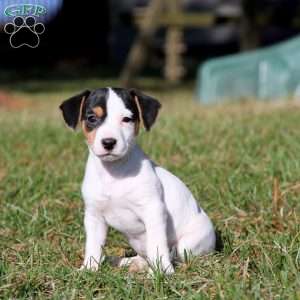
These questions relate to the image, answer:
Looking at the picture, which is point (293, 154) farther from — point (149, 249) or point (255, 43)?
point (255, 43)

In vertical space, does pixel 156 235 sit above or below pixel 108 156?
below

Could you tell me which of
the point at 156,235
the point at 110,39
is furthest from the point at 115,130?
the point at 110,39

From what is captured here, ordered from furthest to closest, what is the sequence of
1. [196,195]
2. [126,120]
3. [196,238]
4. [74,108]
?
[196,195] → [196,238] → [74,108] → [126,120]

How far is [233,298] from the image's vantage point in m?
3.47

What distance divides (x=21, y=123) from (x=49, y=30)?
67.9ft

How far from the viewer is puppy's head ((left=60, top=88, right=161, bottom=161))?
13.1 feet

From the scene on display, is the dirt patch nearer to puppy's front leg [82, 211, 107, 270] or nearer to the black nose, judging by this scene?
puppy's front leg [82, 211, 107, 270]

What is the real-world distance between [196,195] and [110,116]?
1.87 meters

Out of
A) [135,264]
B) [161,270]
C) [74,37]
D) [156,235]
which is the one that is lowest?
[135,264]

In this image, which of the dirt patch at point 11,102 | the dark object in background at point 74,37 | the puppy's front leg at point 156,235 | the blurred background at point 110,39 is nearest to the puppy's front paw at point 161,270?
the puppy's front leg at point 156,235

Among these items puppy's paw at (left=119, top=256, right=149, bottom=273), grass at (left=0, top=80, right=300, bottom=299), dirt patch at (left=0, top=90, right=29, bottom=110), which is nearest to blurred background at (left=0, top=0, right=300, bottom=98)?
dirt patch at (left=0, top=90, right=29, bottom=110)

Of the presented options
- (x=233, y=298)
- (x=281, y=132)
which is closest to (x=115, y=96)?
(x=233, y=298)

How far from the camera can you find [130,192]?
4.14 metres

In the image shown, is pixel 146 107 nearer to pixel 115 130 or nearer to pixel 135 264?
pixel 115 130
